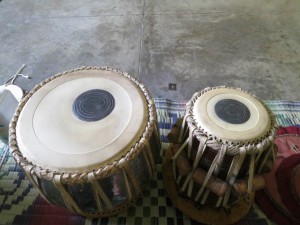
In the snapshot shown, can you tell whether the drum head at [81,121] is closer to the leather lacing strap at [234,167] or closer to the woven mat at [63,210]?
the leather lacing strap at [234,167]

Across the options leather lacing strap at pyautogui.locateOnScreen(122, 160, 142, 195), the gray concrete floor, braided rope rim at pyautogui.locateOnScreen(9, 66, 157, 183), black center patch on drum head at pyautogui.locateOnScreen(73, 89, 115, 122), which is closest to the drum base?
leather lacing strap at pyautogui.locateOnScreen(122, 160, 142, 195)

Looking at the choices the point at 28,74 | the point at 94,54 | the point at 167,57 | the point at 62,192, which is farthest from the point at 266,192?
the point at 28,74

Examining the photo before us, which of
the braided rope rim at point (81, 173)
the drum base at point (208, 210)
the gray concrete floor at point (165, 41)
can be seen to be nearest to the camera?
the braided rope rim at point (81, 173)

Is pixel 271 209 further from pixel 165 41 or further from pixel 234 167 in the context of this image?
pixel 165 41

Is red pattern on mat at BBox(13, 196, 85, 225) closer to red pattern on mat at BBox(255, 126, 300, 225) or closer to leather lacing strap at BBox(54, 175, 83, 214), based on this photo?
leather lacing strap at BBox(54, 175, 83, 214)

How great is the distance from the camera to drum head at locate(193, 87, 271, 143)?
80cm

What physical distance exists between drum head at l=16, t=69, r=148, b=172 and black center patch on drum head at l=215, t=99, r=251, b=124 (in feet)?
0.82

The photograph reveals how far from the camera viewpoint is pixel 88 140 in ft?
2.55

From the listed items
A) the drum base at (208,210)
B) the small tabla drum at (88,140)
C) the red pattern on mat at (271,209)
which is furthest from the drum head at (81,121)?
the red pattern on mat at (271,209)

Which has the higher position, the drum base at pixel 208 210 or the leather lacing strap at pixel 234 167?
the leather lacing strap at pixel 234 167

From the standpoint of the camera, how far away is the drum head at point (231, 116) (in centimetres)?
80

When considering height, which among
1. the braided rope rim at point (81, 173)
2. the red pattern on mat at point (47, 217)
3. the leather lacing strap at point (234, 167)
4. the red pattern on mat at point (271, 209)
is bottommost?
the red pattern on mat at point (47, 217)

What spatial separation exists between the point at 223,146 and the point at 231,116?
0.37 feet

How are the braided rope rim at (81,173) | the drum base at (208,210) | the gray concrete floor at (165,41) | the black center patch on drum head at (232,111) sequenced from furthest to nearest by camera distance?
1. the gray concrete floor at (165,41)
2. the drum base at (208,210)
3. the black center patch on drum head at (232,111)
4. the braided rope rim at (81,173)
